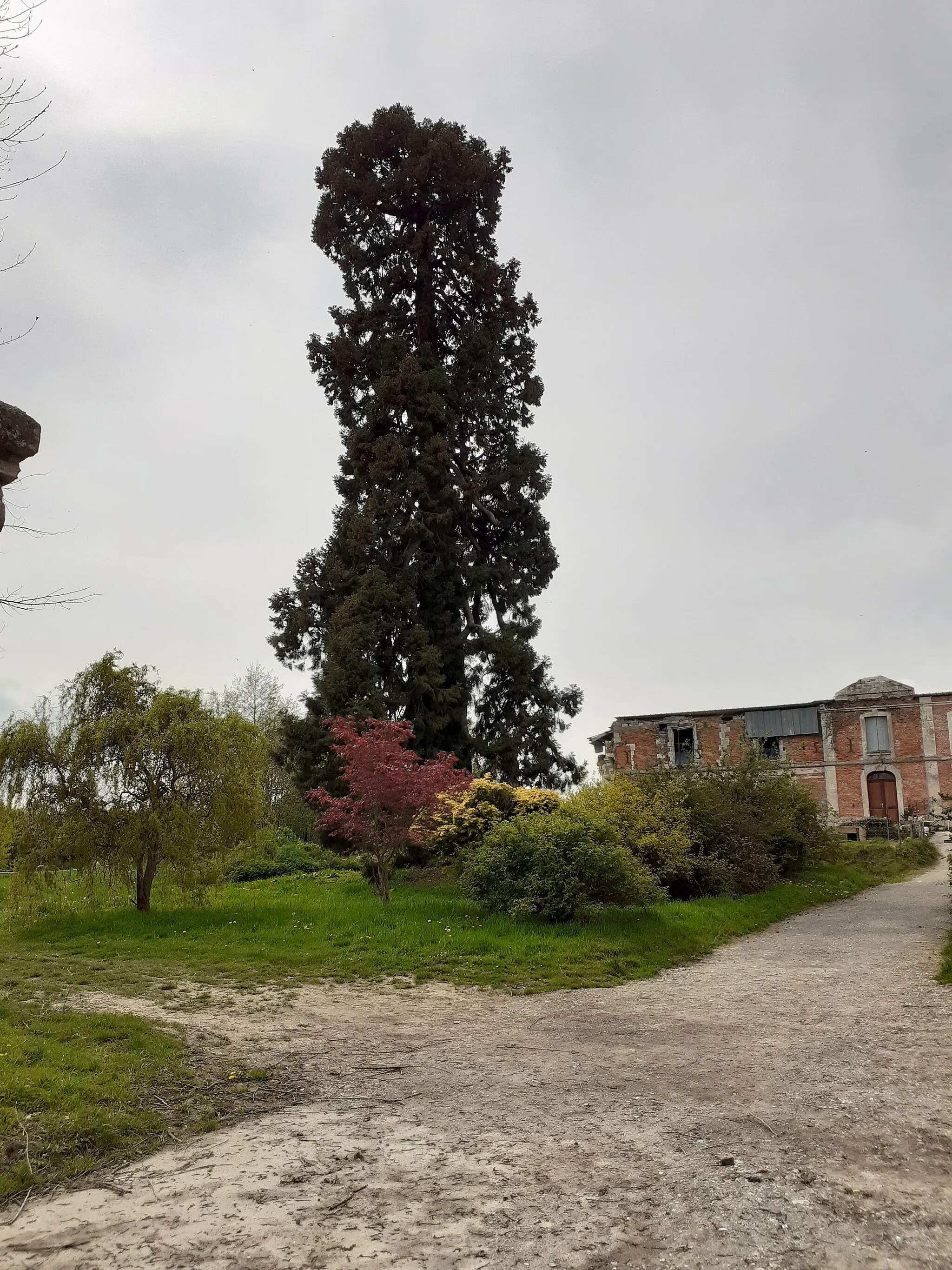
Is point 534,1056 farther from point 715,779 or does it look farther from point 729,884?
point 715,779

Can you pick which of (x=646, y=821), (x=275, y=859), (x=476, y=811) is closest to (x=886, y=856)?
(x=646, y=821)

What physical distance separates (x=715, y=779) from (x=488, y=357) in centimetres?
1411

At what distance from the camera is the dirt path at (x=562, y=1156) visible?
3236 millimetres

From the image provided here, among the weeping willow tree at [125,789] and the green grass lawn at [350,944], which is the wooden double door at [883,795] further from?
the weeping willow tree at [125,789]

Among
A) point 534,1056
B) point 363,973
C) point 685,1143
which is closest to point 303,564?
point 363,973

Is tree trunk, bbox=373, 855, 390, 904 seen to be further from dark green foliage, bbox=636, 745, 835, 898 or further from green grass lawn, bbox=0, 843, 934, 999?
dark green foliage, bbox=636, 745, 835, 898

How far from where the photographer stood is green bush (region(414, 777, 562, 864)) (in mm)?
15523

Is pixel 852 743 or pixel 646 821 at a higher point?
pixel 852 743

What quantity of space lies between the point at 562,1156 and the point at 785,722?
4074 cm

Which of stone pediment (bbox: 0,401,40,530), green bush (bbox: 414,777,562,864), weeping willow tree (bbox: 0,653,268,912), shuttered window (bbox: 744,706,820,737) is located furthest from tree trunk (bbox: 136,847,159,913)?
shuttered window (bbox: 744,706,820,737)

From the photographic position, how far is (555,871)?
12016mm

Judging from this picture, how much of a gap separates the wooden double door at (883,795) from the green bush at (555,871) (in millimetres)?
31605

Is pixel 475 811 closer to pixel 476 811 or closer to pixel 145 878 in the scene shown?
pixel 476 811

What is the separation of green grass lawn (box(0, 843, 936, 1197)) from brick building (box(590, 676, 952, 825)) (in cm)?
2388
